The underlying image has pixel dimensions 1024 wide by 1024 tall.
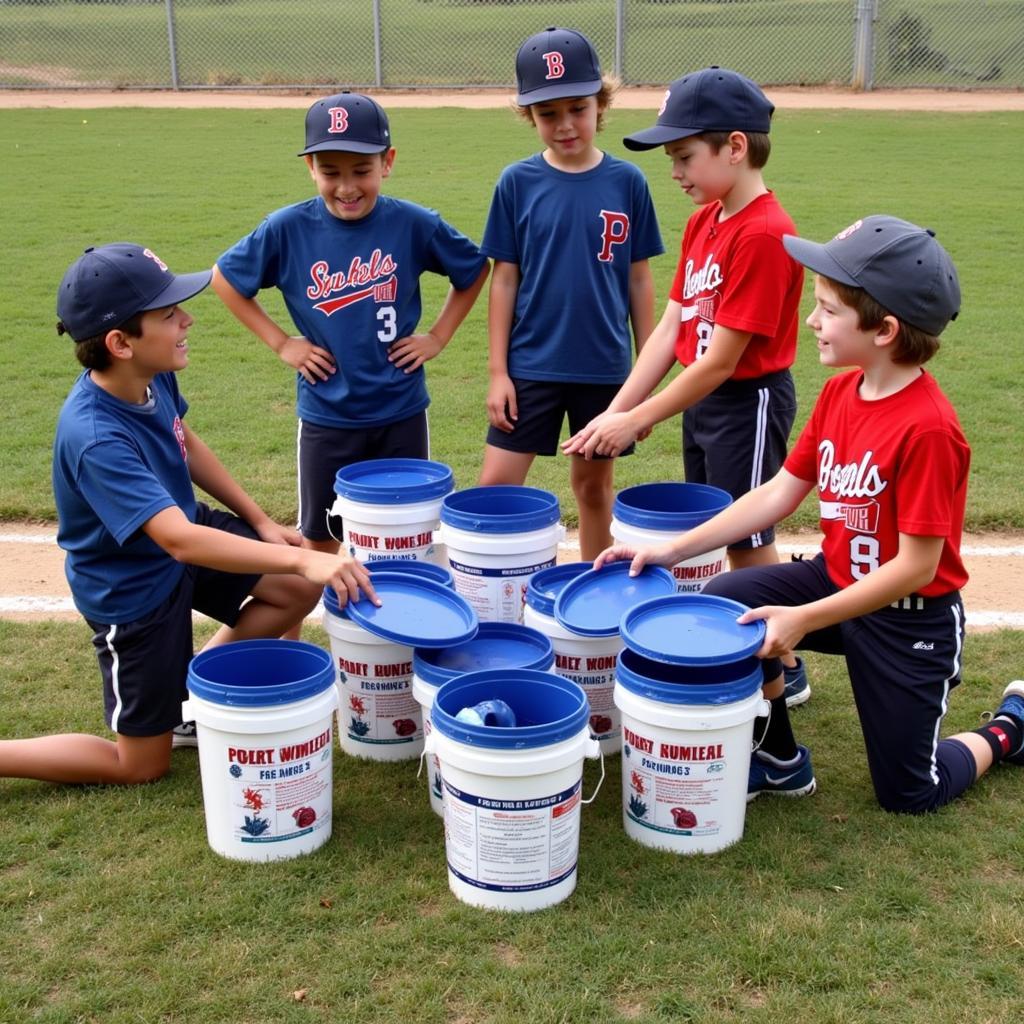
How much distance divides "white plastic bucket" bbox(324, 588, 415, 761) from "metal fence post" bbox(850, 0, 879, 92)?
21.1 metres

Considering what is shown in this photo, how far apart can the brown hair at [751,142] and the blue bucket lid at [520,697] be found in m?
1.94

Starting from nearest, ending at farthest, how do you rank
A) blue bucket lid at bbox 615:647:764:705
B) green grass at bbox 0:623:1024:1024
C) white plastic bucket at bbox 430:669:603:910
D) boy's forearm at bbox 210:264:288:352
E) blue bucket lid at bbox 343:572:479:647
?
1. green grass at bbox 0:623:1024:1024
2. white plastic bucket at bbox 430:669:603:910
3. blue bucket lid at bbox 615:647:764:705
4. blue bucket lid at bbox 343:572:479:647
5. boy's forearm at bbox 210:264:288:352

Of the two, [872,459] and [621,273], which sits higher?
[621,273]

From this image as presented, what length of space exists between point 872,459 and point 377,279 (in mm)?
2104

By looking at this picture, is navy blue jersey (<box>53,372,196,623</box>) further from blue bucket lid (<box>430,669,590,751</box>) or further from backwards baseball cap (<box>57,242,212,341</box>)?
blue bucket lid (<box>430,669,590,751</box>)

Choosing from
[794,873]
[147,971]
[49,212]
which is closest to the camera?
[147,971]

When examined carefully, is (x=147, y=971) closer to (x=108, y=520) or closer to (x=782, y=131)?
(x=108, y=520)

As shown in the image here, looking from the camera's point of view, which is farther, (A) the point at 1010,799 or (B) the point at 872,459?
(A) the point at 1010,799

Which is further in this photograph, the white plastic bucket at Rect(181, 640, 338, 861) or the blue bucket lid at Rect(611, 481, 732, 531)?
the blue bucket lid at Rect(611, 481, 732, 531)

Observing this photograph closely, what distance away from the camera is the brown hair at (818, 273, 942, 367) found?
368 cm

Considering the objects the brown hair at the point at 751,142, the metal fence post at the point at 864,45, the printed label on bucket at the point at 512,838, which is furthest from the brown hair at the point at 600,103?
the metal fence post at the point at 864,45

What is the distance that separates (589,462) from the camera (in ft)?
17.4

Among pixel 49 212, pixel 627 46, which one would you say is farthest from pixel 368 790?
pixel 627 46

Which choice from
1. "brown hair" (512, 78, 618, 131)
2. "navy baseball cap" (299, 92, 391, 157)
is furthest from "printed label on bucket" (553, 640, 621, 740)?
"brown hair" (512, 78, 618, 131)
